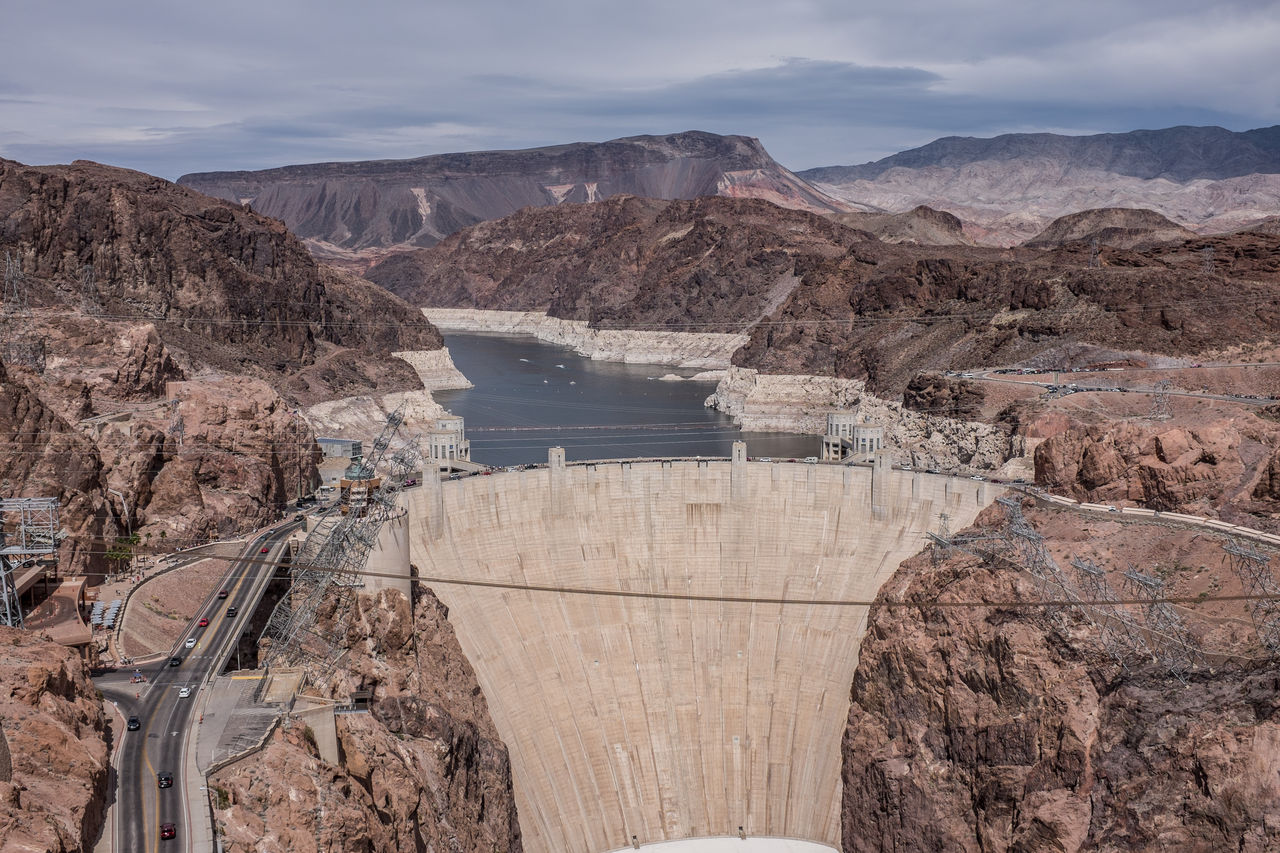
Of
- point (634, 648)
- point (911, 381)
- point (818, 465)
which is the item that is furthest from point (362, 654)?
point (911, 381)

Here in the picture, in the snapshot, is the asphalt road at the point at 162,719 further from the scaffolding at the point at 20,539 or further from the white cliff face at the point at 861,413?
the white cliff face at the point at 861,413

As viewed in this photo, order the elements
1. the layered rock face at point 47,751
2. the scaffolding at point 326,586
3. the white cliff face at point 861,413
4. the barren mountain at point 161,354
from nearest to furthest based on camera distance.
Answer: the layered rock face at point 47,751, the scaffolding at point 326,586, the barren mountain at point 161,354, the white cliff face at point 861,413

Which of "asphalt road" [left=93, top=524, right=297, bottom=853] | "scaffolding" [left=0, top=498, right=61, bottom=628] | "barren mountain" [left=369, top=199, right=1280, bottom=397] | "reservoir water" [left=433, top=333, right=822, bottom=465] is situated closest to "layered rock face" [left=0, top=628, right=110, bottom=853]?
"asphalt road" [left=93, top=524, right=297, bottom=853]

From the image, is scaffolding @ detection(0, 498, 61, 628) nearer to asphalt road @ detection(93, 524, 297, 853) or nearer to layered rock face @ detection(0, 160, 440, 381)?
asphalt road @ detection(93, 524, 297, 853)

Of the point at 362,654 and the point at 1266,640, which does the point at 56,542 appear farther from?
the point at 1266,640

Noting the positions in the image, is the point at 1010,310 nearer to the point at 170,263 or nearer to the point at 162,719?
the point at 170,263

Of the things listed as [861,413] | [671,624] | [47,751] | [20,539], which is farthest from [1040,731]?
[861,413]

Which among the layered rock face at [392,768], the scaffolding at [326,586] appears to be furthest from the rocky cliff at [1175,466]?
the scaffolding at [326,586]

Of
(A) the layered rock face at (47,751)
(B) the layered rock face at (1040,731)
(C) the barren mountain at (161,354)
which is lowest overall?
(B) the layered rock face at (1040,731)
